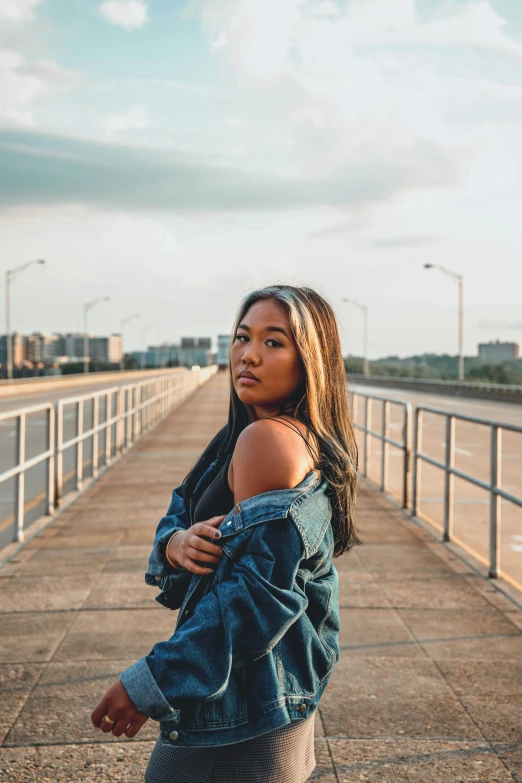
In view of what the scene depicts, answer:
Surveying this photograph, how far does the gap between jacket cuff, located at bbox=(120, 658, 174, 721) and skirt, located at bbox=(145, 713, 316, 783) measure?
7.7 inches

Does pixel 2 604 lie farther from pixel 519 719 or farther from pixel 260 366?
pixel 260 366

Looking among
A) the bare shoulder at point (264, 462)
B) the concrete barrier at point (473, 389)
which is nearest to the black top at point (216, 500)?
the bare shoulder at point (264, 462)

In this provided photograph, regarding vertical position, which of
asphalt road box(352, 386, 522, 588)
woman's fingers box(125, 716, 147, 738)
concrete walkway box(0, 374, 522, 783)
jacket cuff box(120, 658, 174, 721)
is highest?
jacket cuff box(120, 658, 174, 721)

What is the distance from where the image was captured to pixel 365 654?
16.2ft

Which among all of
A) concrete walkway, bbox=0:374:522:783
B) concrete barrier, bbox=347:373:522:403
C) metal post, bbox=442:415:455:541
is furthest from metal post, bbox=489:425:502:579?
concrete barrier, bbox=347:373:522:403

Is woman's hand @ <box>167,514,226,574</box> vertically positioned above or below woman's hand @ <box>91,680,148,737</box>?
above

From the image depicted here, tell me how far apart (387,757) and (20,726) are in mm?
1601

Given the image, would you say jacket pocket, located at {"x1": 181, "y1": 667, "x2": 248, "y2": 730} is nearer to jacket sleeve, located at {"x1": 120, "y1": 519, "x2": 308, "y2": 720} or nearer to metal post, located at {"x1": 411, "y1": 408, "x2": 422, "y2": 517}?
jacket sleeve, located at {"x1": 120, "y1": 519, "x2": 308, "y2": 720}

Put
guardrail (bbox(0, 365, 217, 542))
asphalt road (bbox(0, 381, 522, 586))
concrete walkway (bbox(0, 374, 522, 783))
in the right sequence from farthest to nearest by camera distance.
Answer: asphalt road (bbox(0, 381, 522, 586)) → guardrail (bbox(0, 365, 217, 542)) → concrete walkway (bbox(0, 374, 522, 783))

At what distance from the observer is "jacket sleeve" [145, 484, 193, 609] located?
7.18 feet

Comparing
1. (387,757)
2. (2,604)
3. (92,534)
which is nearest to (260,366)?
(387,757)

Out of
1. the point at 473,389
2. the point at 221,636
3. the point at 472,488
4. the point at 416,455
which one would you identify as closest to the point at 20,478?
the point at 416,455

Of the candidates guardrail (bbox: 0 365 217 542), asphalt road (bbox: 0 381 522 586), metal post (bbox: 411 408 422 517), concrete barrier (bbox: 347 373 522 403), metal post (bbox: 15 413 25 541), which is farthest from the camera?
concrete barrier (bbox: 347 373 522 403)

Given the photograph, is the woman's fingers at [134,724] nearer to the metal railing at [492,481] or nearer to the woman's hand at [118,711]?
the woman's hand at [118,711]
